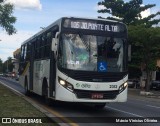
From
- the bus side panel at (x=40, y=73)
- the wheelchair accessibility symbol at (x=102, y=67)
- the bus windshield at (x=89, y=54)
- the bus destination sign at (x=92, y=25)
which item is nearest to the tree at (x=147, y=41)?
the bus side panel at (x=40, y=73)

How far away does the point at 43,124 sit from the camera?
12.3m

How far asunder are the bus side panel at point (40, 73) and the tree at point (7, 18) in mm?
11980

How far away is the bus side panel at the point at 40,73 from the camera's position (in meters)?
18.6

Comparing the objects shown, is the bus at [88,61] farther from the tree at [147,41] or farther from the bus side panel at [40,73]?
the tree at [147,41]

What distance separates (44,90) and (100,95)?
3.59m

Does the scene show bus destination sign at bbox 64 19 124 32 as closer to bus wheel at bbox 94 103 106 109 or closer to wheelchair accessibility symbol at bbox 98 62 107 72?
wheelchair accessibility symbol at bbox 98 62 107 72

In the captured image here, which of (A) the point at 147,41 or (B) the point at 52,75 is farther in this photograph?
(A) the point at 147,41

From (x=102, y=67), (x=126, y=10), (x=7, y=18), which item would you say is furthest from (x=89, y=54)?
(x=126, y=10)

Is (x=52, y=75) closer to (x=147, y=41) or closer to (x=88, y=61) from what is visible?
(x=88, y=61)

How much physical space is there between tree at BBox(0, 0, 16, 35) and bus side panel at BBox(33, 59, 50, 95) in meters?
12.0

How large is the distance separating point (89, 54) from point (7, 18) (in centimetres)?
1826

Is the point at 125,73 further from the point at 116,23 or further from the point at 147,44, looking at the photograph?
the point at 147,44

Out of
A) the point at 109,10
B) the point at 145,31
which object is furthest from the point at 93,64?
the point at 109,10

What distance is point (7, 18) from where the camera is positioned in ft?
109
